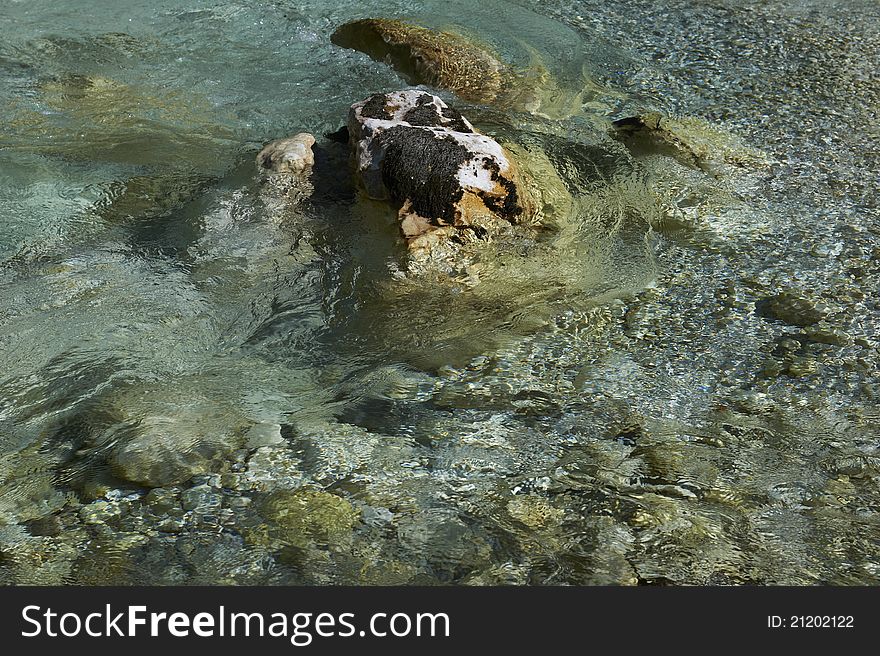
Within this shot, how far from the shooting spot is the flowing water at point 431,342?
2.60 m

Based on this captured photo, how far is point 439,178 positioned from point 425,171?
0.24ft

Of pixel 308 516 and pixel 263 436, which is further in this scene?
pixel 263 436

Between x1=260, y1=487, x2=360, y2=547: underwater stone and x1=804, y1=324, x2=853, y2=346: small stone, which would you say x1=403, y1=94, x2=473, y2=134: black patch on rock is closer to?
x1=804, y1=324, x2=853, y2=346: small stone

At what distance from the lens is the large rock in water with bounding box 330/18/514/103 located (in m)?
5.48

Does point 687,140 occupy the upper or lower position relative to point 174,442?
upper

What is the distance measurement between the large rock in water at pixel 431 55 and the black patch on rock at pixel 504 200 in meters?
1.34

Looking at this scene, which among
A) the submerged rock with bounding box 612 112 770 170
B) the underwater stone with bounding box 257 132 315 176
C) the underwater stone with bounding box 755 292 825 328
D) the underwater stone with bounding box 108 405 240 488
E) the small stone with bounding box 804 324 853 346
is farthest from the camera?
the submerged rock with bounding box 612 112 770 170

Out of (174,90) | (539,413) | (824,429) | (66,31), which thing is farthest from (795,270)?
(66,31)

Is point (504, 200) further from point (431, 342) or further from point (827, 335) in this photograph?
point (827, 335)

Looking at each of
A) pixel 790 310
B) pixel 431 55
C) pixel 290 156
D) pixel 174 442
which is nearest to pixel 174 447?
pixel 174 442

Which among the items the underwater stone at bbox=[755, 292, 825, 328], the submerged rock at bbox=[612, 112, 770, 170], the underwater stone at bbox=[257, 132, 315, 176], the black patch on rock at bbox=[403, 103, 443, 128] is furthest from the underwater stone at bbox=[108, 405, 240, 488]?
the submerged rock at bbox=[612, 112, 770, 170]

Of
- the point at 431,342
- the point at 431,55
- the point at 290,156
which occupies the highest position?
the point at 431,55

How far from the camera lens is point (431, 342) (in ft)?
11.3

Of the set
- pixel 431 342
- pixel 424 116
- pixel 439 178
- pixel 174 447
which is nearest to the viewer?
pixel 174 447
